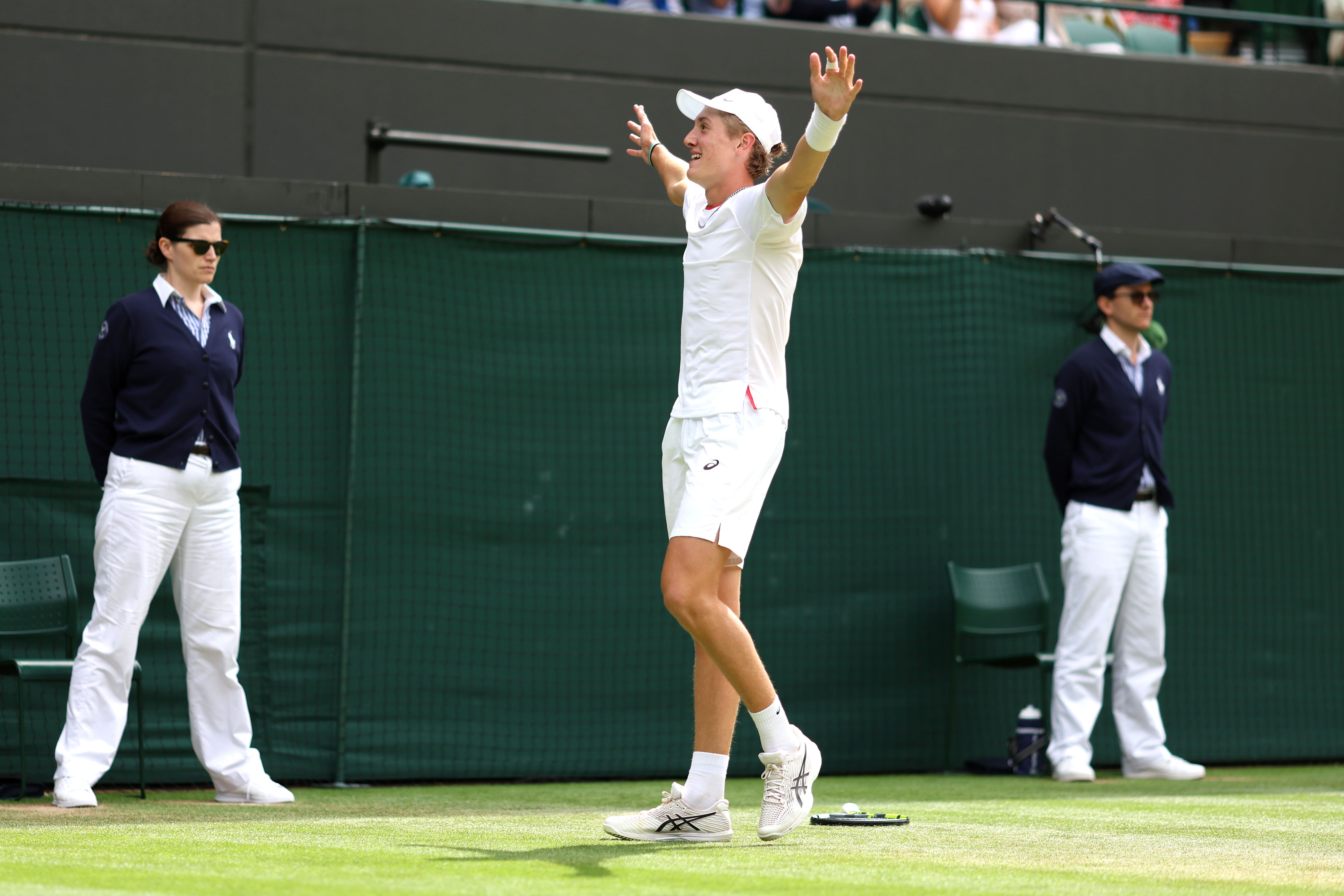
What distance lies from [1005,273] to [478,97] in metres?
→ 3.14

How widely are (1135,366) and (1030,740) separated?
6.12ft

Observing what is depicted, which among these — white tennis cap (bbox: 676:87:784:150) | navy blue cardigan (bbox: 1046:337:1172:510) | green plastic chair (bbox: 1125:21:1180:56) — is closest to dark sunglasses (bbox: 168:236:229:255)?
white tennis cap (bbox: 676:87:784:150)

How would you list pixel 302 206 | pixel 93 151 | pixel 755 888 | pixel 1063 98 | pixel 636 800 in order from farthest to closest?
1. pixel 1063 98
2. pixel 93 151
3. pixel 302 206
4. pixel 636 800
5. pixel 755 888

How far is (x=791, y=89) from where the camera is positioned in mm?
9945

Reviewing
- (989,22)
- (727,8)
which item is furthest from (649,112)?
(989,22)

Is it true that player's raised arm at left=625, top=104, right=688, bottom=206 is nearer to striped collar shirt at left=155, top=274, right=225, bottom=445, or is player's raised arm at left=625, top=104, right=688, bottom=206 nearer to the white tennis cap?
the white tennis cap

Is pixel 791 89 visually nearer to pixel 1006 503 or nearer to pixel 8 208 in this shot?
pixel 1006 503

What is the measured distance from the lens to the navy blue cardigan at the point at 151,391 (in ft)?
19.7

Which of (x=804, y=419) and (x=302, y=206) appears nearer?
(x=302, y=206)

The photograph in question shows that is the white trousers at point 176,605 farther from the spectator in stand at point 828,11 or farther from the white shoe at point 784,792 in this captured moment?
the spectator in stand at point 828,11

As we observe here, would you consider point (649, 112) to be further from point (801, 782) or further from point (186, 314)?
point (801, 782)

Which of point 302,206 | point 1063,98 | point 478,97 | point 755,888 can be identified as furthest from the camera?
point 1063,98

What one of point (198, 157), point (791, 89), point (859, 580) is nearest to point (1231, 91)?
point (791, 89)

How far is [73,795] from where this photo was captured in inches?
231
